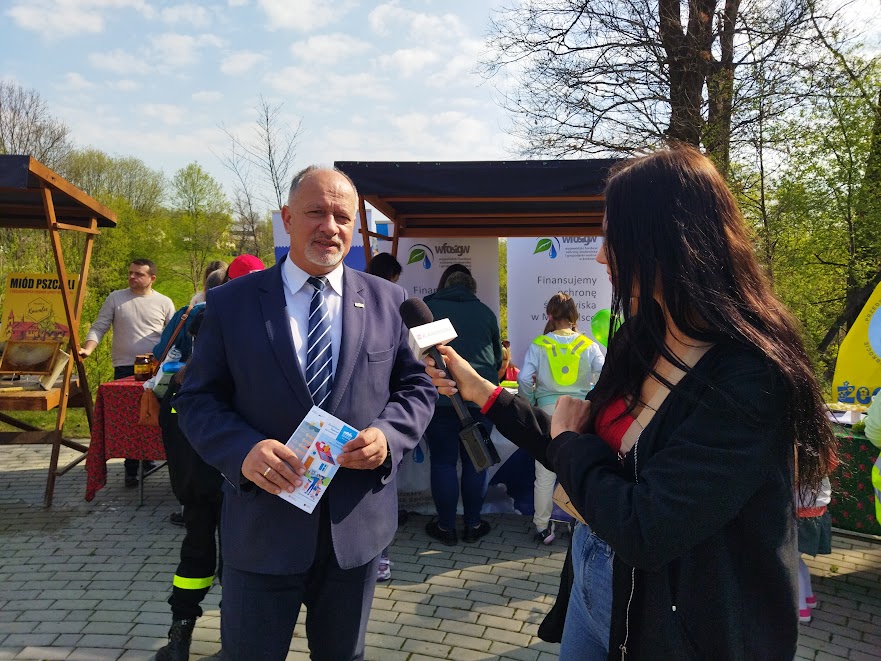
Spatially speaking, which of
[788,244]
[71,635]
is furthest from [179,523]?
[788,244]

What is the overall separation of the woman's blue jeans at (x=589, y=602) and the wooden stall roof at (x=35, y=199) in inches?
185

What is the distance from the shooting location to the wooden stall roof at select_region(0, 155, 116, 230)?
183 inches

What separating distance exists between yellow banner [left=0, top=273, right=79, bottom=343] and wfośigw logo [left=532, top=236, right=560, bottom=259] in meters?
4.92

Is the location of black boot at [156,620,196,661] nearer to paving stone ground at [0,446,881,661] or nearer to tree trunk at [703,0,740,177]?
paving stone ground at [0,446,881,661]

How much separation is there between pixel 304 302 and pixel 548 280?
5967mm

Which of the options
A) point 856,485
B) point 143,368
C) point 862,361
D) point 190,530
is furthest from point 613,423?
point 143,368

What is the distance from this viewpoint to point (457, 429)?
16.2 feet

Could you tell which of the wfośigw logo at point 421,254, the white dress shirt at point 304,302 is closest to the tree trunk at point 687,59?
the wfośigw logo at point 421,254

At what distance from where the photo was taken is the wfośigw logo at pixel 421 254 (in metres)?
7.88

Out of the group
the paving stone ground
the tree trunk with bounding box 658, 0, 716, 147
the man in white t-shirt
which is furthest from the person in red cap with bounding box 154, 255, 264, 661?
the tree trunk with bounding box 658, 0, 716, 147

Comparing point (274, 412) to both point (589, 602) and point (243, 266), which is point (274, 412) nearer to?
point (589, 602)

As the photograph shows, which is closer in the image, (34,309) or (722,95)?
(34,309)

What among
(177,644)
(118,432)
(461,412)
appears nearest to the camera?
(461,412)

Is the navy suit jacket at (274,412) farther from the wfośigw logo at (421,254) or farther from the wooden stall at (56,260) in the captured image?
the wfośigw logo at (421,254)
